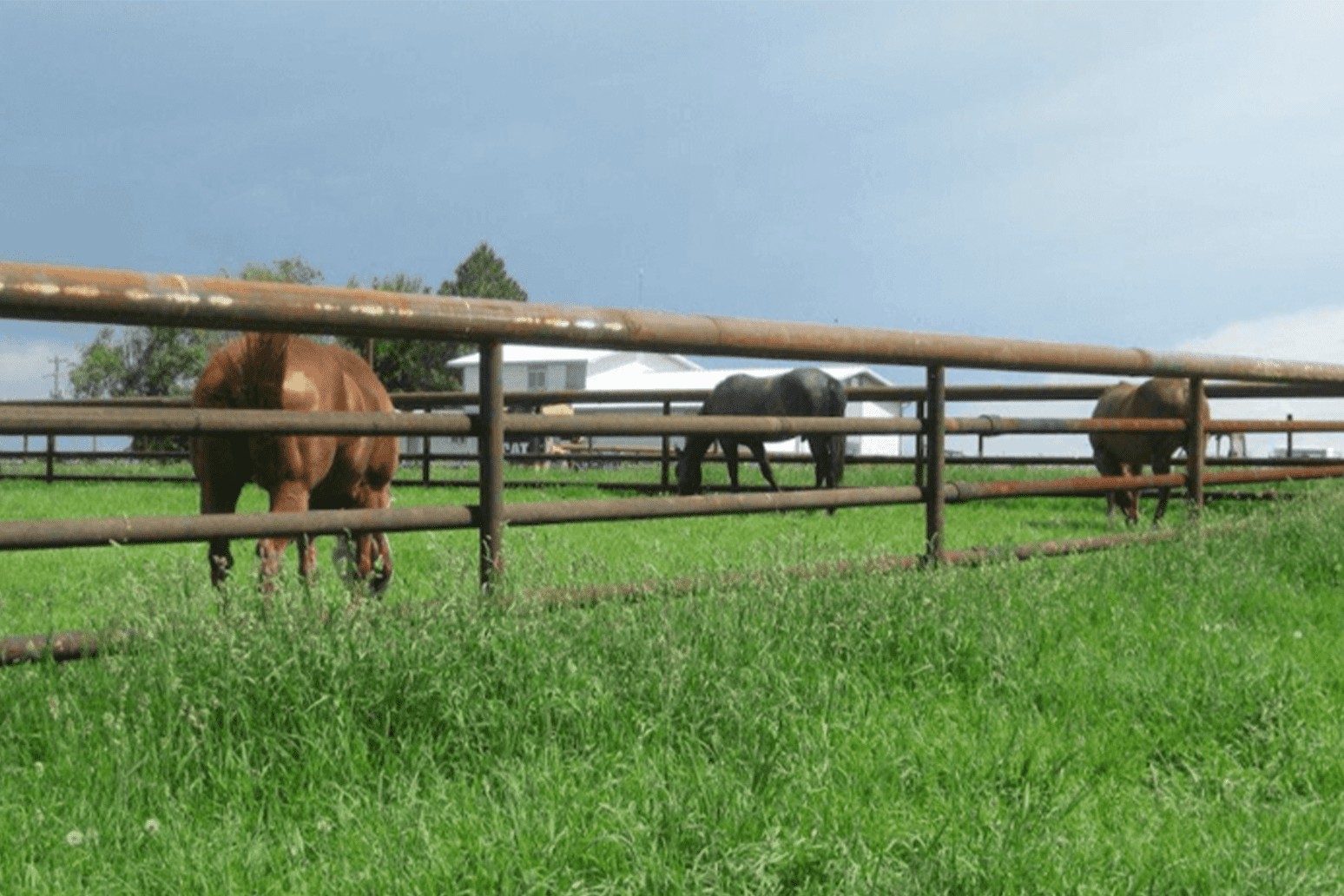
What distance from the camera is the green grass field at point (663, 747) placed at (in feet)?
7.91

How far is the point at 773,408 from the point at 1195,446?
762cm

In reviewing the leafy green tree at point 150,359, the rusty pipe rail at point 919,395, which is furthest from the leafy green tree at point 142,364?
the rusty pipe rail at point 919,395

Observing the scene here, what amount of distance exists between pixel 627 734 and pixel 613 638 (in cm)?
45

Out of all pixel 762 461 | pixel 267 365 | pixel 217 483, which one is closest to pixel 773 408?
pixel 762 461

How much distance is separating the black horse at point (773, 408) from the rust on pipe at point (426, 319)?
26.2 ft

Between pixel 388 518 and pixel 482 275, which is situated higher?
pixel 482 275

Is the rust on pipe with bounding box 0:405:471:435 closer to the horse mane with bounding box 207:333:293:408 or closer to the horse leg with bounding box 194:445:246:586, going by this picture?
the horse leg with bounding box 194:445:246:586

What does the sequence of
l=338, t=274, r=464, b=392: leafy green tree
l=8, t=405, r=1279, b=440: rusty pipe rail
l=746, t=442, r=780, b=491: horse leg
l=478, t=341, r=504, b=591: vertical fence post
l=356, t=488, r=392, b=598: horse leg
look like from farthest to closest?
l=338, t=274, r=464, b=392: leafy green tree, l=746, t=442, r=780, b=491: horse leg, l=356, t=488, r=392, b=598: horse leg, l=478, t=341, r=504, b=591: vertical fence post, l=8, t=405, r=1279, b=440: rusty pipe rail

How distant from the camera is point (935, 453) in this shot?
225 inches

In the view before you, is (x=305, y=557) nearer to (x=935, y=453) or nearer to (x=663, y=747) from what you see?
(x=663, y=747)

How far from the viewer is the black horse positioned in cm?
1395

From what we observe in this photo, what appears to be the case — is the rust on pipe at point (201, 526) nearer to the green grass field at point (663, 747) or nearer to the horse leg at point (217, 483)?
the green grass field at point (663, 747)

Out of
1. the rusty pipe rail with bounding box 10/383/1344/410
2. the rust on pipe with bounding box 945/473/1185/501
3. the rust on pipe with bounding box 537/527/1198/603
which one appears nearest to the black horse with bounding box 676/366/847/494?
the rusty pipe rail with bounding box 10/383/1344/410

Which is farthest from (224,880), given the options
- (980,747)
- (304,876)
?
(980,747)
